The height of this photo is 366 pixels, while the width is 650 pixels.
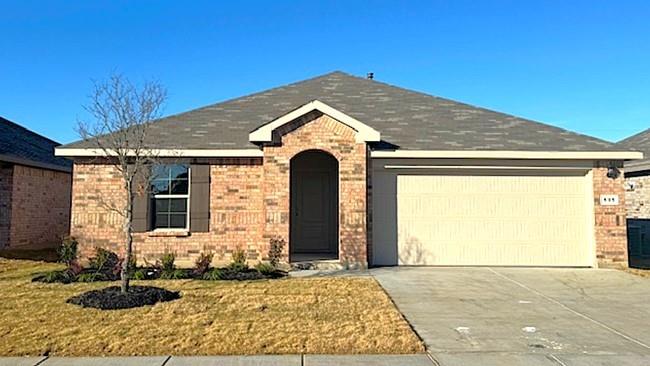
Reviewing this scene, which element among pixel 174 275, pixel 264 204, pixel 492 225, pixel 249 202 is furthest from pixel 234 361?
pixel 492 225

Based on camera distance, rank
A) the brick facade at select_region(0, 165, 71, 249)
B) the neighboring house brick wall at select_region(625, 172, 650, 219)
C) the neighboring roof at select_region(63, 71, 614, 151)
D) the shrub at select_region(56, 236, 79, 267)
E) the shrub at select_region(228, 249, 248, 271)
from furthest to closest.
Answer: the neighboring house brick wall at select_region(625, 172, 650, 219), the brick facade at select_region(0, 165, 71, 249), the neighboring roof at select_region(63, 71, 614, 151), the shrub at select_region(56, 236, 79, 267), the shrub at select_region(228, 249, 248, 271)

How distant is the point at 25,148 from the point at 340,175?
1103cm

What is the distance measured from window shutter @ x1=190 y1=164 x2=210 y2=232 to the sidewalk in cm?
637

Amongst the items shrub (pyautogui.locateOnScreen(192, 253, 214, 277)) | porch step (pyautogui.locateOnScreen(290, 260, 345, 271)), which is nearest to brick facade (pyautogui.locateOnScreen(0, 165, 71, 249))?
shrub (pyautogui.locateOnScreen(192, 253, 214, 277))

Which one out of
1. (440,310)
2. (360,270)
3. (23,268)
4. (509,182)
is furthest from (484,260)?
(23,268)

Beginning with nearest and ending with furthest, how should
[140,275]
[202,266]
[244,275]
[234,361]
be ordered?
[234,361] < [140,275] < [244,275] < [202,266]

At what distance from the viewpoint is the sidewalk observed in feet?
15.4

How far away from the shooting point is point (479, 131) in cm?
1245

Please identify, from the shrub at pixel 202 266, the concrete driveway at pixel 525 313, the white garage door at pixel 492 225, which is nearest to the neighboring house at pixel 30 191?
the shrub at pixel 202 266

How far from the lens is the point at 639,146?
55.9 feet

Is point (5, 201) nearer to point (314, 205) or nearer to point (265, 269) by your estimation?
point (265, 269)

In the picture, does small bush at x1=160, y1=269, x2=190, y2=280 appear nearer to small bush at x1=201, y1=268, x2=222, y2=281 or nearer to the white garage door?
small bush at x1=201, y1=268, x2=222, y2=281

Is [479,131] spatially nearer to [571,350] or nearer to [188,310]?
[571,350]

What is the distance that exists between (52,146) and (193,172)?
10.6m
